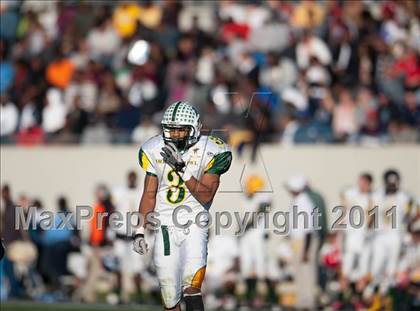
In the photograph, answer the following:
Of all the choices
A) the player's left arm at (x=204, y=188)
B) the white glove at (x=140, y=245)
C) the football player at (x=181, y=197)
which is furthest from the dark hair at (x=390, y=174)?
the white glove at (x=140, y=245)

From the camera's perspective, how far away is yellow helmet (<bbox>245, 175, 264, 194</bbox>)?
16.0 metres

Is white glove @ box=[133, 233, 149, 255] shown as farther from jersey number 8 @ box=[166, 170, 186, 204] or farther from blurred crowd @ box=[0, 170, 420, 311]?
blurred crowd @ box=[0, 170, 420, 311]

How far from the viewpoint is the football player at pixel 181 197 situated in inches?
399

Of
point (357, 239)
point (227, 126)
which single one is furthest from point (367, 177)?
point (227, 126)

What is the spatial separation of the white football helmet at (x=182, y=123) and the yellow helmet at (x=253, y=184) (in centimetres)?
572

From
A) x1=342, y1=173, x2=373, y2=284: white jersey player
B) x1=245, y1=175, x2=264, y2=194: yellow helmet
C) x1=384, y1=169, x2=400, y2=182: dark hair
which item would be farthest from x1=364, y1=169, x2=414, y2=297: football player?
x1=245, y1=175, x2=264, y2=194: yellow helmet

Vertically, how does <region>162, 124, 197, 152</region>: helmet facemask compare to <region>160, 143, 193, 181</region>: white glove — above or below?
above

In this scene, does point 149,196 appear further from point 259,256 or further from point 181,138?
point 259,256

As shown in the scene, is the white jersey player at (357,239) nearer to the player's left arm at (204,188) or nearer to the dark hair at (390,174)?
the dark hair at (390,174)

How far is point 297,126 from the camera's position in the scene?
650 inches

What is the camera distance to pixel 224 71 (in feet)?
58.0

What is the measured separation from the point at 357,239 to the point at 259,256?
1318 mm

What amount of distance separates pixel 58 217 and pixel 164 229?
23.0 ft

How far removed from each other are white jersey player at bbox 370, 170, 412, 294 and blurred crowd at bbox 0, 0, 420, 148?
1060 millimetres
